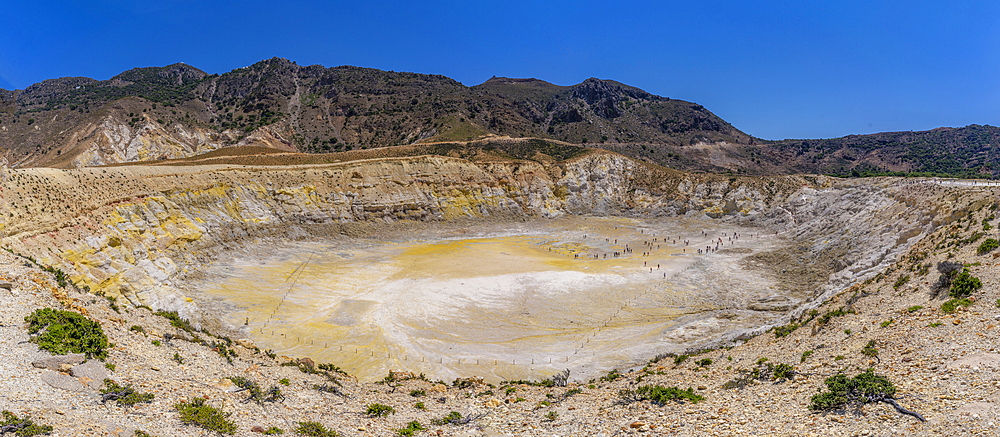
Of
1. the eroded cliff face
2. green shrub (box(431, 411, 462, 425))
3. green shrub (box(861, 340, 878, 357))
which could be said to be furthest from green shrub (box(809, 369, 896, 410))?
the eroded cliff face

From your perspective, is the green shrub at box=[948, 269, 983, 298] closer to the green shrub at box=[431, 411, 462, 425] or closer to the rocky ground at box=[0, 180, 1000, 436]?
the rocky ground at box=[0, 180, 1000, 436]

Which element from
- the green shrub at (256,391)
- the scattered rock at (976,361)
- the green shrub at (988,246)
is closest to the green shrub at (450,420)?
the green shrub at (256,391)

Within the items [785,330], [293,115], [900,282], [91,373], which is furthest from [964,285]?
[293,115]

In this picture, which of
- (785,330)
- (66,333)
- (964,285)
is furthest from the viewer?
(785,330)

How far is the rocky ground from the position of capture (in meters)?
7.54

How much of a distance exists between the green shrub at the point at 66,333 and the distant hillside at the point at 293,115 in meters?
66.4

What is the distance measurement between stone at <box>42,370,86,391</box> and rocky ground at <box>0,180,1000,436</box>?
29 mm

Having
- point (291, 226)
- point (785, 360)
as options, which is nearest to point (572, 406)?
point (785, 360)

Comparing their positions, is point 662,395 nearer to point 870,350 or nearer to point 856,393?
point 856,393

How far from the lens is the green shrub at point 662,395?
10788 mm

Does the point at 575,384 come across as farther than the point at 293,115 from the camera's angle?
No

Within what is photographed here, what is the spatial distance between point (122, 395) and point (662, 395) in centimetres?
1183

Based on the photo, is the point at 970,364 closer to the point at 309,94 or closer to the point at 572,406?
the point at 572,406

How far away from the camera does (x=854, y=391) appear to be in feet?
28.1
